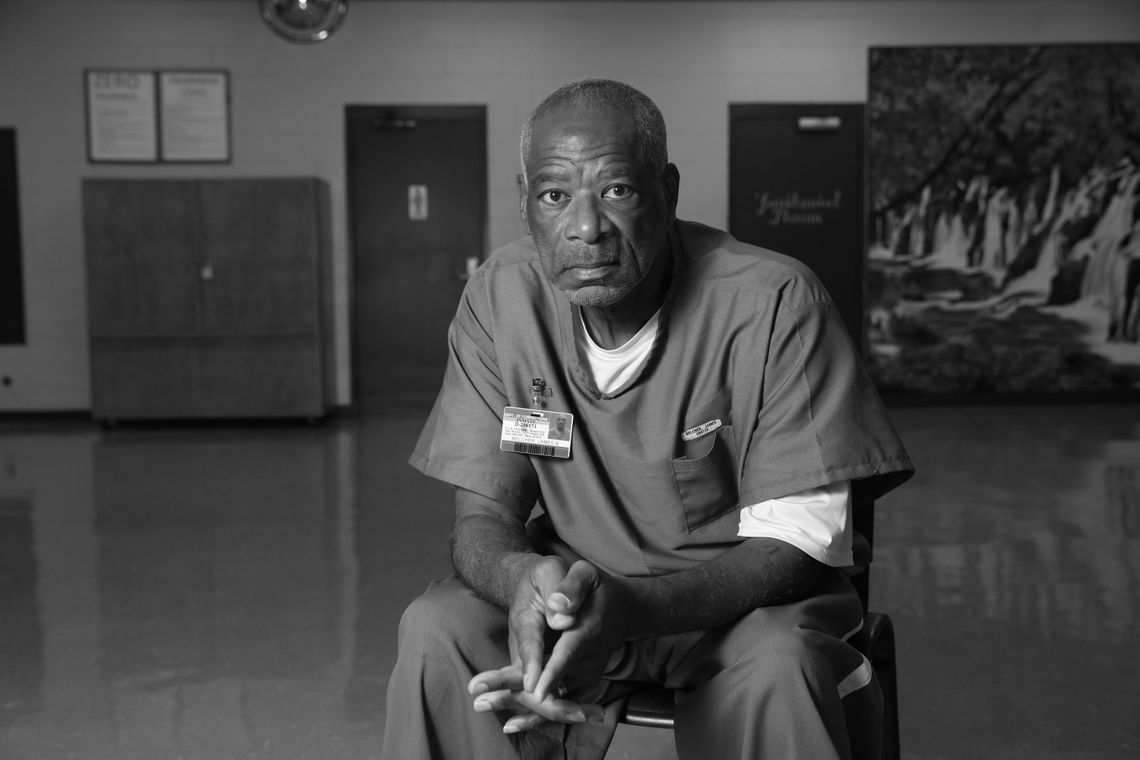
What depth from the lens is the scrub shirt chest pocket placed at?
56.2 inches

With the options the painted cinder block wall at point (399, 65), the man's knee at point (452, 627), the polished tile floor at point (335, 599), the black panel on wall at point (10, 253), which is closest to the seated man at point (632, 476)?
the man's knee at point (452, 627)

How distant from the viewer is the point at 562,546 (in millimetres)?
1543

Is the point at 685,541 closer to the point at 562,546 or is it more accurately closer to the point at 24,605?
the point at 562,546

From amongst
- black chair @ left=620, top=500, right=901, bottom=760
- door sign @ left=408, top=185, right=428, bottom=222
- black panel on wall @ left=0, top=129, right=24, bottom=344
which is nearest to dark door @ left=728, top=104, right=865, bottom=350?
door sign @ left=408, top=185, right=428, bottom=222

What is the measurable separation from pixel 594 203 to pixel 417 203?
625 cm

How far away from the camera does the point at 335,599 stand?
3.12m

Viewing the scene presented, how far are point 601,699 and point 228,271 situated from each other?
19.9ft

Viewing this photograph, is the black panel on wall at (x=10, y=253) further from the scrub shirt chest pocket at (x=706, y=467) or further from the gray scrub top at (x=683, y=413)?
the scrub shirt chest pocket at (x=706, y=467)

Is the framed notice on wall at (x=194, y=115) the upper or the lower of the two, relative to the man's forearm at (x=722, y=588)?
upper

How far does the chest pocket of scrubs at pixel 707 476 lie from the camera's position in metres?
1.43

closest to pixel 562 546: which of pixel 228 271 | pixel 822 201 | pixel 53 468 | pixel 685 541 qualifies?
pixel 685 541

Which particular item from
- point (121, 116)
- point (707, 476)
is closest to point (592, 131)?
point (707, 476)

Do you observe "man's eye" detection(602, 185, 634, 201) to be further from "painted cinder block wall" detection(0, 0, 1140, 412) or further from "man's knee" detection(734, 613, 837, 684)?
"painted cinder block wall" detection(0, 0, 1140, 412)

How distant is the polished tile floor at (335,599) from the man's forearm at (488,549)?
33.5 inches
